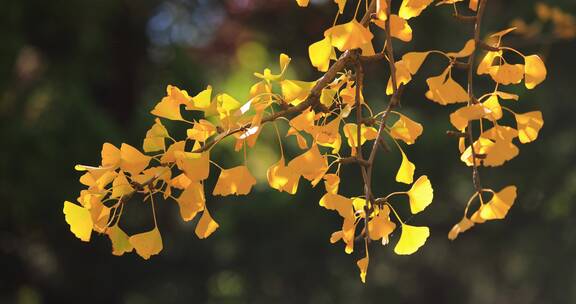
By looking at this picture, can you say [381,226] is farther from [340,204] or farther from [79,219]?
[79,219]

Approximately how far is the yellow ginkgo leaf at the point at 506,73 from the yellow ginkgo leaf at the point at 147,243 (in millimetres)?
234

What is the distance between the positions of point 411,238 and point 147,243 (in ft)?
0.58

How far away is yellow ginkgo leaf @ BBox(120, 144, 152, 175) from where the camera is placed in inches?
19.6

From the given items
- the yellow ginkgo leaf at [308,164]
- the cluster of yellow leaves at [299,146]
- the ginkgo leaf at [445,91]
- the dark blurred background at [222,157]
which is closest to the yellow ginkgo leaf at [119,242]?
the cluster of yellow leaves at [299,146]

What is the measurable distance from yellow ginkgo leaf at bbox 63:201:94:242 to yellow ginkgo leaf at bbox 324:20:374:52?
18cm

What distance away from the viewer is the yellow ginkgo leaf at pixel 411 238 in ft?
1.90

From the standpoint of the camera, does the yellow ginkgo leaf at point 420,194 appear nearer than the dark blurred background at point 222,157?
Yes

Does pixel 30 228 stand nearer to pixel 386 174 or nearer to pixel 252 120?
pixel 386 174

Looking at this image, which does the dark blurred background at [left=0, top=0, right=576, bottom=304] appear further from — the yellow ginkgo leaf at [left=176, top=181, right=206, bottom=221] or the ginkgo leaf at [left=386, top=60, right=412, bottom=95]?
the yellow ginkgo leaf at [left=176, top=181, right=206, bottom=221]

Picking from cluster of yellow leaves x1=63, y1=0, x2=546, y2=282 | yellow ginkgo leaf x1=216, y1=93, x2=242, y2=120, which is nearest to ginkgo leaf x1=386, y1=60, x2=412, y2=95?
cluster of yellow leaves x1=63, y1=0, x2=546, y2=282

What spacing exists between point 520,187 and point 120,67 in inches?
59.9

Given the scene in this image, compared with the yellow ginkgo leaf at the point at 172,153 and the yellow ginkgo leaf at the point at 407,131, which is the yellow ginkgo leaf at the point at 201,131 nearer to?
the yellow ginkgo leaf at the point at 172,153

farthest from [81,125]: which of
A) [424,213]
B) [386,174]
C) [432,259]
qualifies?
[432,259]

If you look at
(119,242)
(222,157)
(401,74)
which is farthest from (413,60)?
(222,157)
